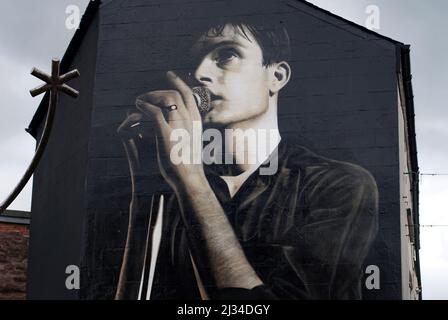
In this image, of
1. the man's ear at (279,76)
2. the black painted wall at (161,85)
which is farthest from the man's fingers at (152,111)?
the man's ear at (279,76)

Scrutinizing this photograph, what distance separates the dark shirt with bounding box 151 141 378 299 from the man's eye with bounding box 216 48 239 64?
2.55 m

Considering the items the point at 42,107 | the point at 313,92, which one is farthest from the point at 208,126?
the point at 42,107

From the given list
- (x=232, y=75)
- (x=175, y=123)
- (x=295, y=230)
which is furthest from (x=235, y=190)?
(x=232, y=75)

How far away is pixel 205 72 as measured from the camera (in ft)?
73.1

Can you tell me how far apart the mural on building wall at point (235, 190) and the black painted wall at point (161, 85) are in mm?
258

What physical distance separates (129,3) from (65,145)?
4317mm

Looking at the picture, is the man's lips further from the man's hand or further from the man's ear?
the man's ear

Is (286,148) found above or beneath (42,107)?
beneath

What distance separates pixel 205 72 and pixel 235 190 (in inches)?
122

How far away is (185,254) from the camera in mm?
21328

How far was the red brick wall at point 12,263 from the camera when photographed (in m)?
28.8
